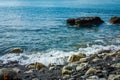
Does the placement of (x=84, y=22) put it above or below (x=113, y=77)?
below

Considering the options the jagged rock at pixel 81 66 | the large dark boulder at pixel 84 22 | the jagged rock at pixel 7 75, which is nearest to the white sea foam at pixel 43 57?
the jagged rock at pixel 81 66

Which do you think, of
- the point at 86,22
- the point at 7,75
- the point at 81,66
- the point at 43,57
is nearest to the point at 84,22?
the point at 86,22

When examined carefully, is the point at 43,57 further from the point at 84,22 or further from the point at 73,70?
the point at 84,22

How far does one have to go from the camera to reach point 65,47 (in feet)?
99.1

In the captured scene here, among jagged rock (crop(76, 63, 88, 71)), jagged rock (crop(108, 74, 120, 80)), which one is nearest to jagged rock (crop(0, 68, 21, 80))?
jagged rock (crop(76, 63, 88, 71))

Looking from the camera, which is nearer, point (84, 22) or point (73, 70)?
point (73, 70)

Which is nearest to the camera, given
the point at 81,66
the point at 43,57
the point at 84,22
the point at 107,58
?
the point at 81,66

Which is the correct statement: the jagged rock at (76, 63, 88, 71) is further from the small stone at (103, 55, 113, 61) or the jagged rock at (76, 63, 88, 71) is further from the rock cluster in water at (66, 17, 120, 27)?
the rock cluster in water at (66, 17, 120, 27)

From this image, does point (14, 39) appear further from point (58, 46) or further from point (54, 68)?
point (54, 68)

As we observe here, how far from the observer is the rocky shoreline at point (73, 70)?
17.6 meters

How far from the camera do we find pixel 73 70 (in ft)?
64.0

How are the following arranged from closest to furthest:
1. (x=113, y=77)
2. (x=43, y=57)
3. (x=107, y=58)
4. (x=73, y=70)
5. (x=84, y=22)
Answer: (x=113, y=77) → (x=73, y=70) → (x=107, y=58) → (x=43, y=57) → (x=84, y=22)

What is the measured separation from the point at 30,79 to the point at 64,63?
5313mm

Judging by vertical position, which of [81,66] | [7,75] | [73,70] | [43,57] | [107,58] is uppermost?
[7,75]
